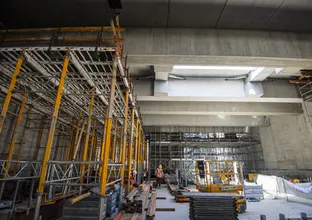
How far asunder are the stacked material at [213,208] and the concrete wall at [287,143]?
12795mm

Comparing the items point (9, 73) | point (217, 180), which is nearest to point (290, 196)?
point (217, 180)

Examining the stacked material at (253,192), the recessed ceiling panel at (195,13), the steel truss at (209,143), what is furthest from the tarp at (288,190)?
the recessed ceiling panel at (195,13)

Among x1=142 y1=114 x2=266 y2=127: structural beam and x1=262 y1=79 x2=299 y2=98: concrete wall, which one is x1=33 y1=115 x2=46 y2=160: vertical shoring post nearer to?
x1=142 y1=114 x2=266 y2=127: structural beam

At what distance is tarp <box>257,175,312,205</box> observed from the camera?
429 inches

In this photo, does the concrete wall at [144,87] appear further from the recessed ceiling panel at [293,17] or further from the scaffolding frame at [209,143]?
the scaffolding frame at [209,143]

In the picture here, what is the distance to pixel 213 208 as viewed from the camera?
712 cm

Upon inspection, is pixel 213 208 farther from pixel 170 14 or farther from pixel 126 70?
Result: pixel 170 14

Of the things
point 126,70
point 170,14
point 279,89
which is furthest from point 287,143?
point 126,70

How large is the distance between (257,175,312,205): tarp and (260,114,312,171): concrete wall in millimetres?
3775

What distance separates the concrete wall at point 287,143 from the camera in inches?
611

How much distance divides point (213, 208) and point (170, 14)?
8.13 metres

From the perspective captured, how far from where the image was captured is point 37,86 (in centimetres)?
925

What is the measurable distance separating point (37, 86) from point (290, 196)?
1758 cm

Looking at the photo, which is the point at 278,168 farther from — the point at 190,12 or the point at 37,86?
the point at 37,86
